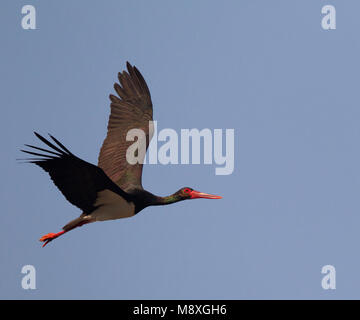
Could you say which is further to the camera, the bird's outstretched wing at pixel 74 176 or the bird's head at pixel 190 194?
the bird's head at pixel 190 194

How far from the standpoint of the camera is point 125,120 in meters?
18.2

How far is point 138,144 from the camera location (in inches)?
702

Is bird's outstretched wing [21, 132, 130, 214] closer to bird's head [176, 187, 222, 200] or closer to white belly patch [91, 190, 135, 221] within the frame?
white belly patch [91, 190, 135, 221]

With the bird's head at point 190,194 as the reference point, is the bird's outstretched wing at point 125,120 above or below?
above

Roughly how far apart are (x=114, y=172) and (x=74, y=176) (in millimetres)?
3396

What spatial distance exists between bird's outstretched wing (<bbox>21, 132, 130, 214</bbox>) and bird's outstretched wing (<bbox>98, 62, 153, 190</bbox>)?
2.32 metres

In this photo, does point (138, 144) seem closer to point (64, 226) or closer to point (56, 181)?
point (64, 226)

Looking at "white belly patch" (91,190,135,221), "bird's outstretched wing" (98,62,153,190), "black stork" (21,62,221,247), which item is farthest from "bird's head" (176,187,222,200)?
"white belly patch" (91,190,135,221)

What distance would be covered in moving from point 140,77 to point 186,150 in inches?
126

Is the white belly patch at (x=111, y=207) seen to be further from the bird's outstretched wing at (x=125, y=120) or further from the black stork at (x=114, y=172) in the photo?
the bird's outstretched wing at (x=125, y=120)

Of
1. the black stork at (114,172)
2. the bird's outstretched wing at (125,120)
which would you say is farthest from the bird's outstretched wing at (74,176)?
the bird's outstretched wing at (125,120)

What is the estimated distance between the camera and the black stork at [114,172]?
13758mm
